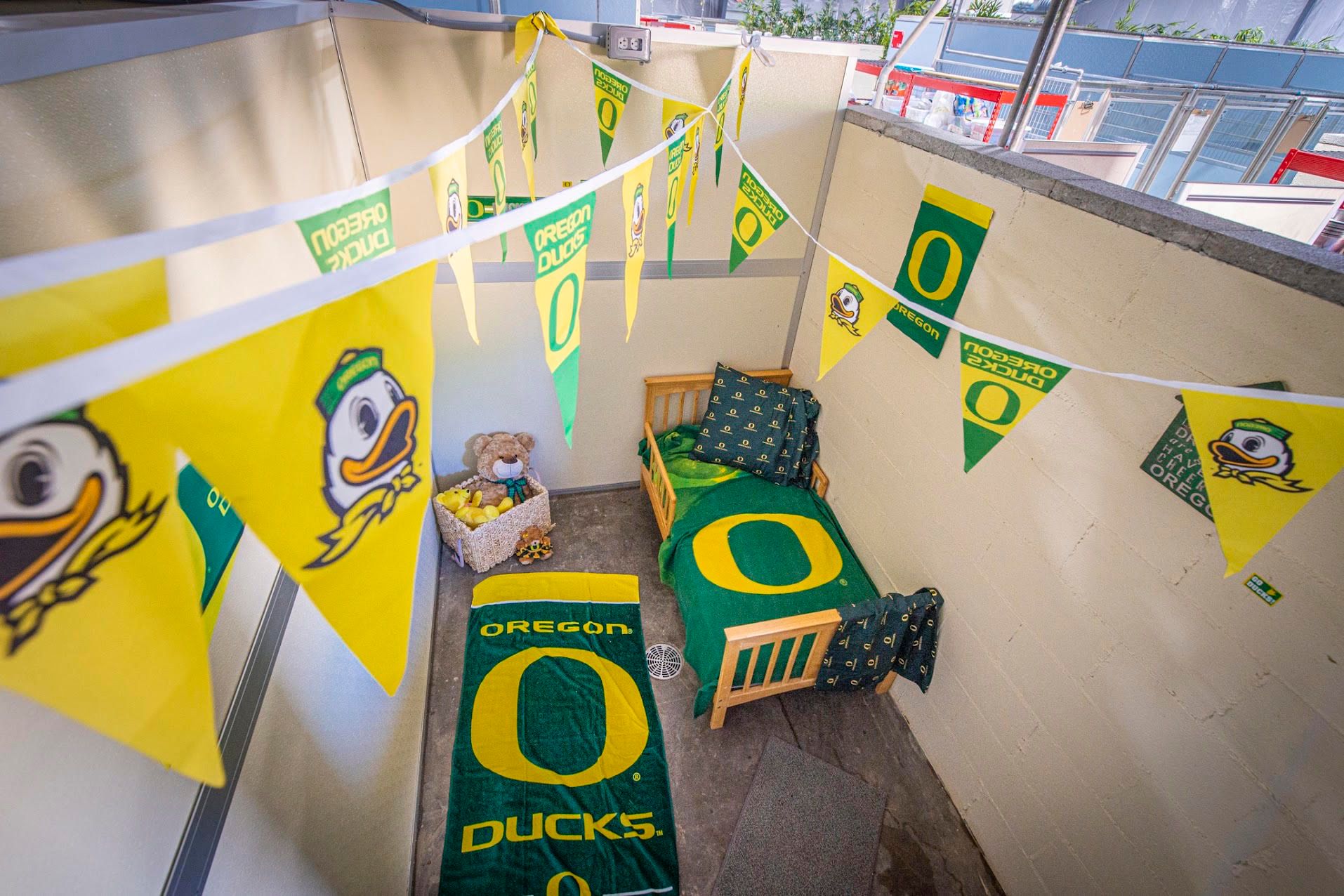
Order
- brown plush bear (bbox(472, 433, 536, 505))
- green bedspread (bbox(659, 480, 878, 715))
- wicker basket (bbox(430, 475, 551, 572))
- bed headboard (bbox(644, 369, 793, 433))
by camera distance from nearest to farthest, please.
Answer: green bedspread (bbox(659, 480, 878, 715))
wicker basket (bbox(430, 475, 551, 572))
brown plush bear (bbox(472, 433, 536, 505))
bed headboard (bbox(644, 369, 793, 433))

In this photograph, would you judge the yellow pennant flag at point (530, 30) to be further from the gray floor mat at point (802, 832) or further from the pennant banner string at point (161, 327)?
the gray floor mat at point (802, 832)

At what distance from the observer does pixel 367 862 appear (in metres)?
1.78

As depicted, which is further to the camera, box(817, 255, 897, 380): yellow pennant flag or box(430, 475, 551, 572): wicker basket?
box(430, 475, 551, 572): wicker basket

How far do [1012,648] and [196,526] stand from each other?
7.87ft

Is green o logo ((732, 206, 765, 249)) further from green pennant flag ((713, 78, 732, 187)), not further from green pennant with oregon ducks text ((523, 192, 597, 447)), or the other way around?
green pennant with oregon ducks text ((523, 192, 597, 447))

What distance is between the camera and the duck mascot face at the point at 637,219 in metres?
1.55

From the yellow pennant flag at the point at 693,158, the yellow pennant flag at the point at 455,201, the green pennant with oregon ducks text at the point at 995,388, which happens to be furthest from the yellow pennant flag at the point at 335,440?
the yellow pennant flag at the point at 693,158

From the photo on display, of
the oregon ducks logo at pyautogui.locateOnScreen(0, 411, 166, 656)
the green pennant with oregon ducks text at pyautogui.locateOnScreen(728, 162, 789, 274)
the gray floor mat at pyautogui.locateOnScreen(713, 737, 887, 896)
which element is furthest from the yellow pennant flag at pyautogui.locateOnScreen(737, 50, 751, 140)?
the gray floor mat at pyautogui.locateOnScreen(713, 737, 887, 896)

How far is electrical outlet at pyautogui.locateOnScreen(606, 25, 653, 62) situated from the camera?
226 cm

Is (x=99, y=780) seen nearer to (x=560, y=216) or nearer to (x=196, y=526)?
(x=196, y=526)

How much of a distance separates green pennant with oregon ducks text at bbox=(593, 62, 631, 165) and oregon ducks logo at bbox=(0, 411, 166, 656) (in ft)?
7.20

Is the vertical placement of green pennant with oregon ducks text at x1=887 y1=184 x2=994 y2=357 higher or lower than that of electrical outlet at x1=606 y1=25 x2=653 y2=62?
lower

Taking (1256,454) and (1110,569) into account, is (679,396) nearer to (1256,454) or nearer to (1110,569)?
(1110,569)

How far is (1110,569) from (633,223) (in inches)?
67.9
